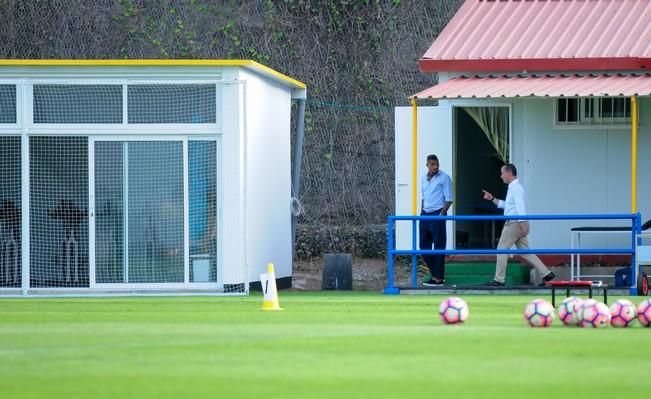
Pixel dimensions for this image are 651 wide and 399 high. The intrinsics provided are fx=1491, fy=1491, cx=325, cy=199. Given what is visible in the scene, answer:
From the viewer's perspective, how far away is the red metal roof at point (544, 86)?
20.8 meters

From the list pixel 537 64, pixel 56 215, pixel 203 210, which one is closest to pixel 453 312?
pixel 203 210

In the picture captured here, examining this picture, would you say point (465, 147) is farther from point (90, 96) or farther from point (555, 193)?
point (90, 96)

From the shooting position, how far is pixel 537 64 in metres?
22.6

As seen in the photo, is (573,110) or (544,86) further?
(573,110)

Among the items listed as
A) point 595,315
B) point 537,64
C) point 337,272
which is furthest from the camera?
point 337,272

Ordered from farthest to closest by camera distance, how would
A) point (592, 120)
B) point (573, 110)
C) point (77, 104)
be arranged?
1. point (573, 110)
2. point (592, 120)
3. point (77, 104)

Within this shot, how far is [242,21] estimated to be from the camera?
106ft

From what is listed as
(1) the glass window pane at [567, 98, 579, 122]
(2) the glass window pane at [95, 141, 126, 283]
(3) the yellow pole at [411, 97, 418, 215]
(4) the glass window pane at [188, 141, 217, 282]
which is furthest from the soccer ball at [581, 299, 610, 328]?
(1) the glass window pane at [567, 98, 579, 122]

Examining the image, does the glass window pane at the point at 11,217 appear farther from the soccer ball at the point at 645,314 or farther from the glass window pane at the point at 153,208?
the soccer ball at the point at 645,314

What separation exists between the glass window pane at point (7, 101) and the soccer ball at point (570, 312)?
10504 mm

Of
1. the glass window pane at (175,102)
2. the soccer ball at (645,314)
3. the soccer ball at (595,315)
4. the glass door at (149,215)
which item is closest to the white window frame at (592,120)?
the glass window pane at (175,102)

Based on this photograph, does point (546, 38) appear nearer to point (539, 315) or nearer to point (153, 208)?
point (153, 208)

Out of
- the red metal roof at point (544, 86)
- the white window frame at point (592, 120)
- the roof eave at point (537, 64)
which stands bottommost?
the white window frame at point (592, 120)

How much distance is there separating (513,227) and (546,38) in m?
3.39
